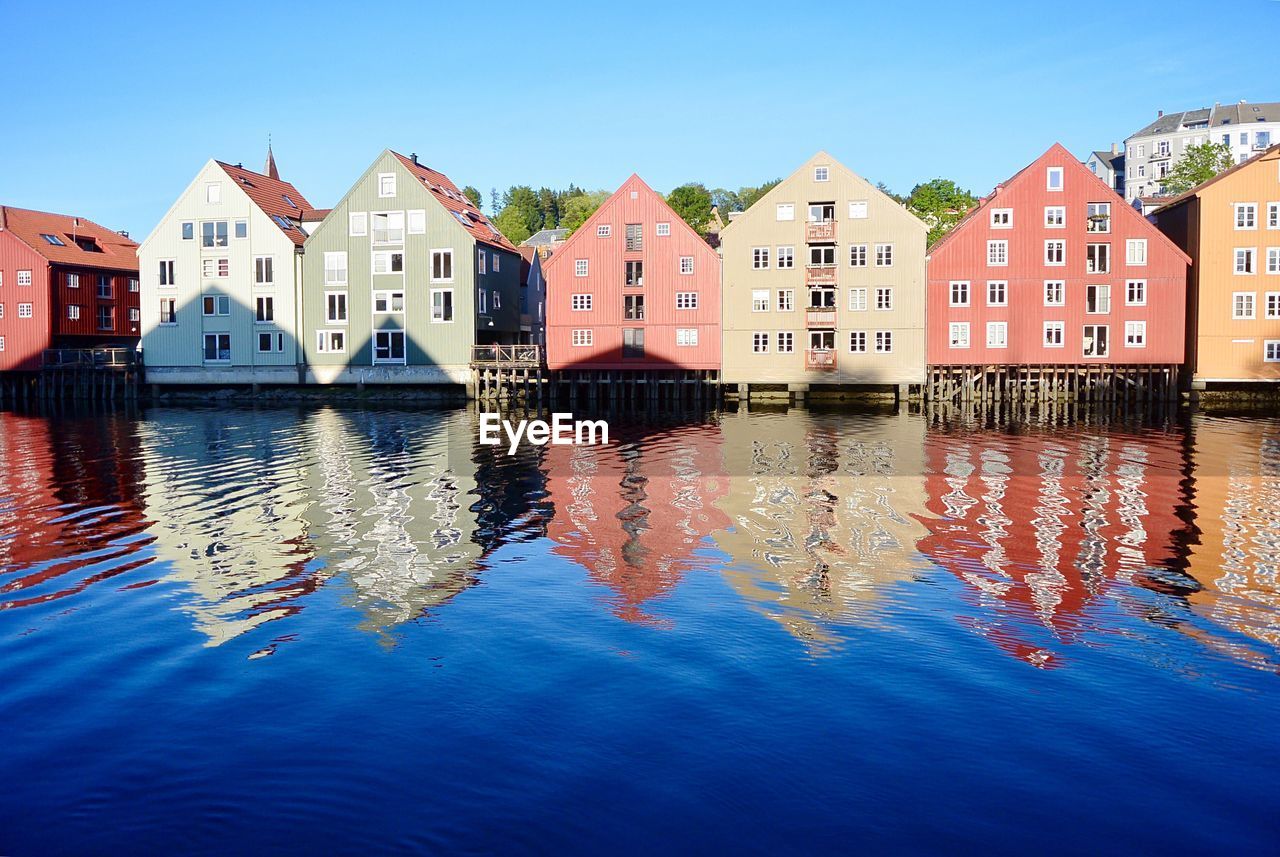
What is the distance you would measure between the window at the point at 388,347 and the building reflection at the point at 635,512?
33.3m

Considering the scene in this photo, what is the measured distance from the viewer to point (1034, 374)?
66.8 m

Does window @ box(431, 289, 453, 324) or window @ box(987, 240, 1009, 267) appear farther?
window @ box(431, 289, 453, 324)

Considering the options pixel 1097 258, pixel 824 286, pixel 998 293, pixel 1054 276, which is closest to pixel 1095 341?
pixel 1054 276

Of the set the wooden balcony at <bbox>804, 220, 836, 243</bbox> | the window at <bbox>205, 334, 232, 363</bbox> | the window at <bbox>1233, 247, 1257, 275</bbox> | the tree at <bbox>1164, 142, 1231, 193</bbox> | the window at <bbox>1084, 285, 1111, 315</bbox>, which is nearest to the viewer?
the window at <bbox>1233, 247, 1257, 275</bbox>

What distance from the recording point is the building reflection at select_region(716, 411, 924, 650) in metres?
15.4

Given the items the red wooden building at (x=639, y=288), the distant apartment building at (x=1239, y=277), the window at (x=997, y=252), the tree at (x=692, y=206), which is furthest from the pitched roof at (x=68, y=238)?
the distant apartment building at (x=1239, y=277)

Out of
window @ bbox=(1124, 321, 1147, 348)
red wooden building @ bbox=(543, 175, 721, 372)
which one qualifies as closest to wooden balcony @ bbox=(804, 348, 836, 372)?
red wooden building @ bbox=(543, 175, 721, 372)

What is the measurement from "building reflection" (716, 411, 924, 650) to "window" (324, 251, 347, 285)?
38.1m

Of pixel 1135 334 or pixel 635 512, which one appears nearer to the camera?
pixel 635 512

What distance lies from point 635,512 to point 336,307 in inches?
2031

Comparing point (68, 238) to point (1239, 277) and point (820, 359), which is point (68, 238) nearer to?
point (820, 359)

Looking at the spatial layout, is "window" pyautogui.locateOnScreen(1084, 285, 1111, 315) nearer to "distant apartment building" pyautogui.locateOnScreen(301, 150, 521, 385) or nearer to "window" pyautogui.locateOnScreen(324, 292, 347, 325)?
"distant apartment building" pyautogui.locateOnScreen(301, 150, 521, 385)

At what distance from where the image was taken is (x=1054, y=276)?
63250 millimetres

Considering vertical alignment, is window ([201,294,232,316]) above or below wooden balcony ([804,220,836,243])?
below
